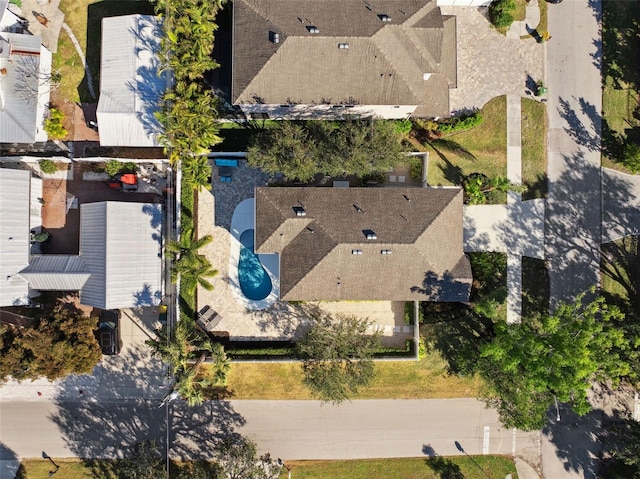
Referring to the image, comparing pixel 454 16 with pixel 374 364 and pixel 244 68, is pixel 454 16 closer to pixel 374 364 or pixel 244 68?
pixel 244 68

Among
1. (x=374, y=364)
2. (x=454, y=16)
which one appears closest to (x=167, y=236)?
(x=374, y=364)

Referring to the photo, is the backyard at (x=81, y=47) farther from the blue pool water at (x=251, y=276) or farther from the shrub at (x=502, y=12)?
the shrub at (x=502, y=12)

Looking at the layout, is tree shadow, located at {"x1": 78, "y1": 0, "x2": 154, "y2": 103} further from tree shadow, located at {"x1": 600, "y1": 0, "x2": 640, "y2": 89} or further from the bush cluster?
tree shadow, located at {"x1": 600, "y1": 0, "x2": 640, "y2": 89}

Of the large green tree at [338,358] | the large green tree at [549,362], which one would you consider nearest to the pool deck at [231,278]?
the large green tree at [338,358]

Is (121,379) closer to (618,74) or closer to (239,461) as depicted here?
(239,461)

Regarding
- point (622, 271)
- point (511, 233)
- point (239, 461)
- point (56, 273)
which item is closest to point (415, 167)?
point (511, 233)

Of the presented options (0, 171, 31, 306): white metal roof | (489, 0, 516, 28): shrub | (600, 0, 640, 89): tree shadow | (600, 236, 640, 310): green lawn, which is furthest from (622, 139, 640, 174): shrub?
(0, 171, 31, 306): white metal roof

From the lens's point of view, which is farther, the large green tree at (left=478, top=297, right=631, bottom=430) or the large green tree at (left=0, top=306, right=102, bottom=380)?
the large green tree at (left=0, top=306, right=102, bottom=380)
